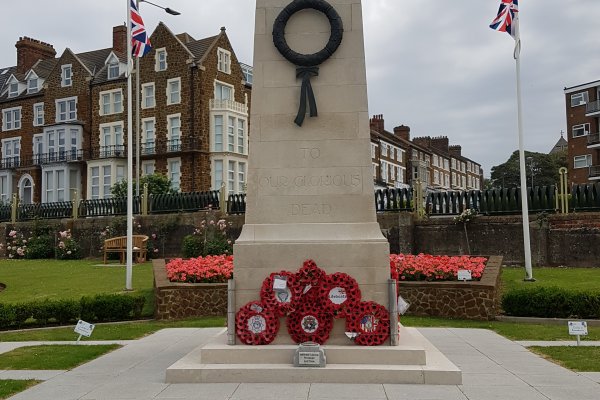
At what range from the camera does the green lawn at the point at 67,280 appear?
1730cm

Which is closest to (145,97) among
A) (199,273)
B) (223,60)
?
(223,60)

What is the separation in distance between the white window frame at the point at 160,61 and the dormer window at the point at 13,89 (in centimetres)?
1636

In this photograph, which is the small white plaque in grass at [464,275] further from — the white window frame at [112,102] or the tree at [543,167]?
the tree at [543,167]

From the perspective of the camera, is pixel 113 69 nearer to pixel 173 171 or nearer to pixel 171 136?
pixel 171 136

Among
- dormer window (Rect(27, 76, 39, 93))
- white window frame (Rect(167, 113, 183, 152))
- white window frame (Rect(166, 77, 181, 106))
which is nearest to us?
white window frame (Rect(167, 113, 183, 152))

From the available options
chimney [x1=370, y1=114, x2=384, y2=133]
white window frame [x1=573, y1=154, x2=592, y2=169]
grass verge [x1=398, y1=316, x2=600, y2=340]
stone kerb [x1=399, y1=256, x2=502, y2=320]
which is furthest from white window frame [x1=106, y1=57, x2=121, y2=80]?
white window frame [x1=573, y1=154, x2=592, y2=169]

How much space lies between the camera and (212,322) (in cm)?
1444

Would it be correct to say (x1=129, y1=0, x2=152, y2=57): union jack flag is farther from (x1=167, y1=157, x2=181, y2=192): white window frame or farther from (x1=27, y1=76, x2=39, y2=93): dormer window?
(x1=27, y1=76, x2=39, y2=93): dormer window

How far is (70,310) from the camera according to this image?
14328 mm

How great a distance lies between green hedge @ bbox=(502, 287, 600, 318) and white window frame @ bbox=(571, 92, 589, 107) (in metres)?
43.7

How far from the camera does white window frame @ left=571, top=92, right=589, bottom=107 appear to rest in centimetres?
5188

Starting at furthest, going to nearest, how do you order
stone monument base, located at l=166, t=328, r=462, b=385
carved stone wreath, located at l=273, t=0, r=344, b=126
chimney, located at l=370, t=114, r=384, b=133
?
chimney, located at l=370, t=114, r=384, b=133, carved stone wreath, located at l=273, t=0, r=344, b=126, stone monument base, located at l=166, t=328, r=462, b=385

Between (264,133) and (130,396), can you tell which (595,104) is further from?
(130,396)

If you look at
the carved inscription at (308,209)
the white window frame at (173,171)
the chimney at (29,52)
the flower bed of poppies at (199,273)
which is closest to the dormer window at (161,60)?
the white window frame at (173,171)
